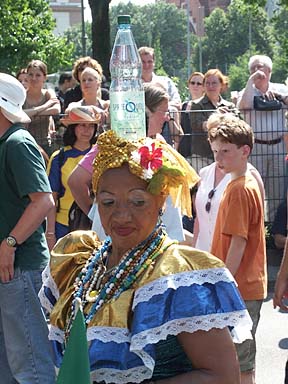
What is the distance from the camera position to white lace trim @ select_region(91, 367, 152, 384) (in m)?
2.83

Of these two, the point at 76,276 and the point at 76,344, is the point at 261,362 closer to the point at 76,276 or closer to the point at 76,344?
the point at 76,276

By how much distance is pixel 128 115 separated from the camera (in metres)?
3.18

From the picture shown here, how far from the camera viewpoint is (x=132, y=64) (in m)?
3.72

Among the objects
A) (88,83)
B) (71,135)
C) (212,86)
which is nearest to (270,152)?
(212,86)

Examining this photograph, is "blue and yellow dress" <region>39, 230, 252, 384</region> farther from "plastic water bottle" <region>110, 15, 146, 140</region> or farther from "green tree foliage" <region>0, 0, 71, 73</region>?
"green tree foliage" <region>0, 0, 71, 73</region>

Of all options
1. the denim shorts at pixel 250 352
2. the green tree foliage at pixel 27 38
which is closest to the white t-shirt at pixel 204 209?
the denim shorts at pixel 250 352

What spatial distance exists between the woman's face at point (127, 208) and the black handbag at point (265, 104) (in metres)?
7.22

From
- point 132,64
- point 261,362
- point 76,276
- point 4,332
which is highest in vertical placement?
point 132,64

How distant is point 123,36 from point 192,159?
6221mm

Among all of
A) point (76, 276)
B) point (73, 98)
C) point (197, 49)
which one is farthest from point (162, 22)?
point (76, 276)

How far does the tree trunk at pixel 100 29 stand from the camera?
1566cm

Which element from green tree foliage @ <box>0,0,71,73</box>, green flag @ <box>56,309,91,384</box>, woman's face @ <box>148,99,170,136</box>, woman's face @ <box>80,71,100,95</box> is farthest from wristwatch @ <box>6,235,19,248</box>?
green tree foliage @ <box>0,0,71,73</box>

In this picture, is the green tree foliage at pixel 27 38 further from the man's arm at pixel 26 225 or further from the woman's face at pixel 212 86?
the man's arm at pixel 26 225

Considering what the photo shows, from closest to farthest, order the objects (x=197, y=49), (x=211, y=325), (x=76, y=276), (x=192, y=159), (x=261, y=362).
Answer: (x=211, y=325), (x=76, y=276), (x=261, y=362), (x=192, y=159), (x=197, y=49)
